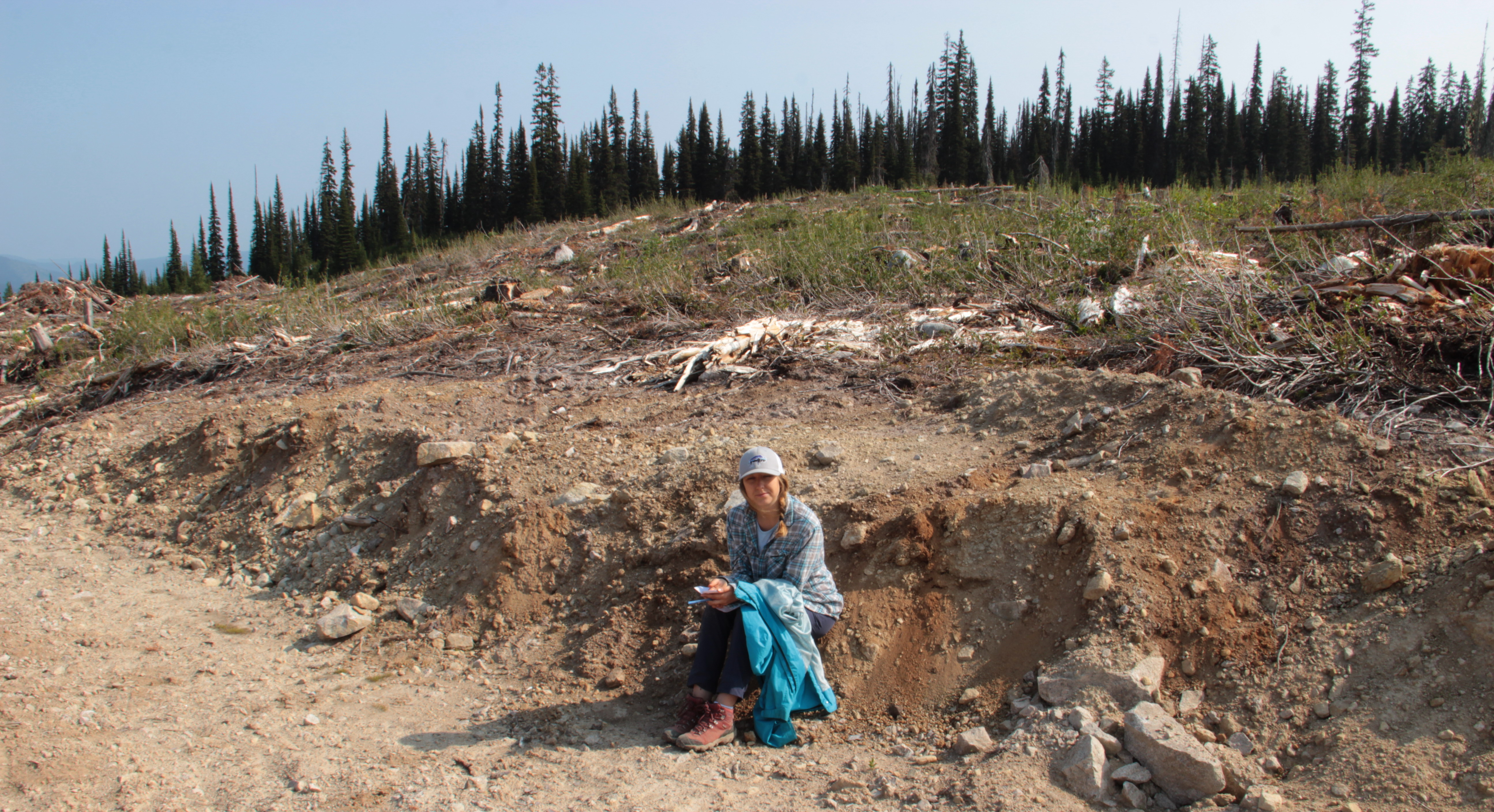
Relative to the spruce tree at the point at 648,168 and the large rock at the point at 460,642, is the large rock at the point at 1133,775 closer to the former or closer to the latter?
the large rock at the point at 460,642

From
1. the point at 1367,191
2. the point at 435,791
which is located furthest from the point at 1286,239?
the point at 435,791

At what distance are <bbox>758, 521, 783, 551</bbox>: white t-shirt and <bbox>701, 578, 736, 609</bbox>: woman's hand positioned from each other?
265mm

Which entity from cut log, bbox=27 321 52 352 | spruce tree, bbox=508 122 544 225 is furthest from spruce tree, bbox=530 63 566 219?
cut log, bbox=27 321 52 352

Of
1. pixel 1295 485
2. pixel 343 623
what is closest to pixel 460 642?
pixel 343 623

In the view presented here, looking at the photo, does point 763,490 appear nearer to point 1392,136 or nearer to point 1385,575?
point 1385,575

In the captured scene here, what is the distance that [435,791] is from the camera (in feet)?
8.39

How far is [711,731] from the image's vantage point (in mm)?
2816

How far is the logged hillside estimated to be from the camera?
248 cm

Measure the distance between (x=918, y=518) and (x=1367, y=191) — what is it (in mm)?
8248

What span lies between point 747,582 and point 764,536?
194 millimetres

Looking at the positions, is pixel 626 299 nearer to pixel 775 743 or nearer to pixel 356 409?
pixel 356 409

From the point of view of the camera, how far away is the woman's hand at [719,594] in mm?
2844

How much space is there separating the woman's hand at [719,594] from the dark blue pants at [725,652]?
2.9 inches

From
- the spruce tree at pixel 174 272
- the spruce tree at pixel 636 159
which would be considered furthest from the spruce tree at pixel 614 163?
the spruce tree at pixel 174 272
